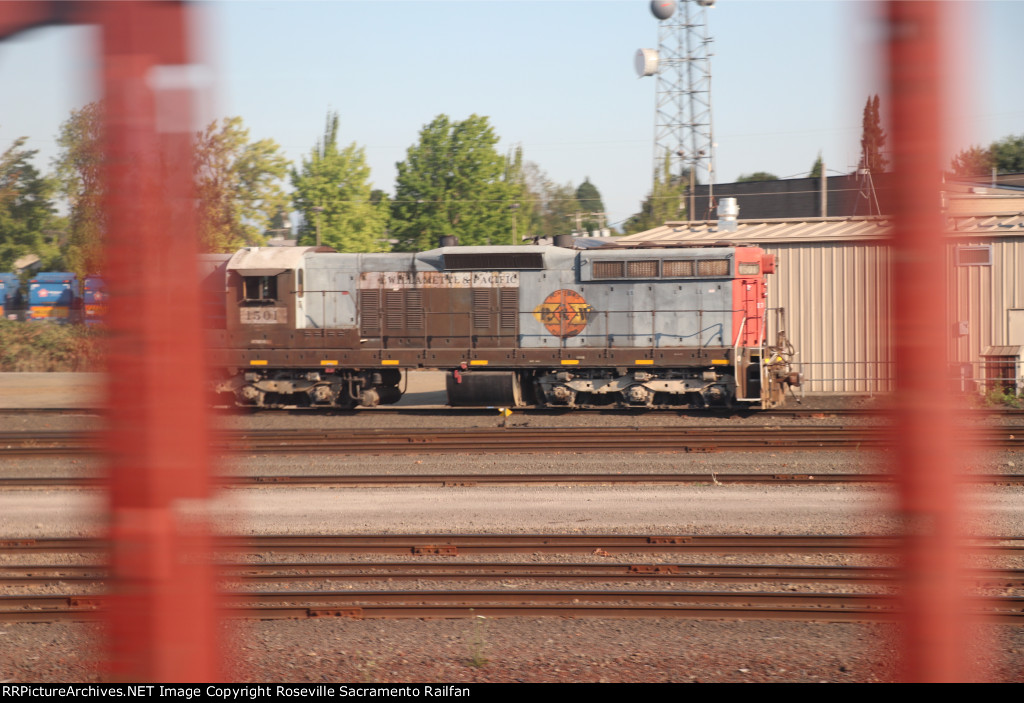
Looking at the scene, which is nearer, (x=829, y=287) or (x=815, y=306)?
(x=829, y=287)

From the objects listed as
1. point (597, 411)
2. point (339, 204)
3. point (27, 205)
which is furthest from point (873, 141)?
point (339, 204)

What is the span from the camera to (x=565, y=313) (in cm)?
1970

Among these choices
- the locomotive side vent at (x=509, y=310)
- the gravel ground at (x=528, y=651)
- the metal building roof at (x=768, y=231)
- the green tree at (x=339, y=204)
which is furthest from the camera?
the green tree at (x=339, y=204)

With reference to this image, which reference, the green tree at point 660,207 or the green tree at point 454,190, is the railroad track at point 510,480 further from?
the green tree at point 660,207

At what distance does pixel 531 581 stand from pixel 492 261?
480 inches

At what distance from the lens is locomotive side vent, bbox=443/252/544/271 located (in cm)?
1966

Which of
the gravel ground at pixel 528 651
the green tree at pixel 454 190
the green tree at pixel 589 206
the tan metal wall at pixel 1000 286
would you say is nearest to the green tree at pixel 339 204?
the green tree at pixel 454 190

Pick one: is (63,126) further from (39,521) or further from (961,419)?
(39,521)

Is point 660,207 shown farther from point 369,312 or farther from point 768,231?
point 369,312

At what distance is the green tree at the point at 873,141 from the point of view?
5.37 ft

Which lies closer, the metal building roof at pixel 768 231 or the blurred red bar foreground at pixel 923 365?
the blurred red bar foreground at pixel 923 365

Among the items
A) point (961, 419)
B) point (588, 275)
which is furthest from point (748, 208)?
point (961, 419)

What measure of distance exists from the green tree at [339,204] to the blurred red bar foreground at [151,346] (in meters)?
47.2

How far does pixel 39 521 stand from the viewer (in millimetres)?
11312
